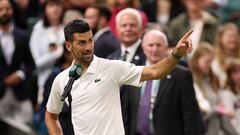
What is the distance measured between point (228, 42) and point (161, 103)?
3.68m

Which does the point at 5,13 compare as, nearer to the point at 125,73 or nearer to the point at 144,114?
the point at 144,114

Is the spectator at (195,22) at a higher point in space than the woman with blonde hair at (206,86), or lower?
higher

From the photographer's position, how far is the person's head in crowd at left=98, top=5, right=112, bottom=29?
11.4m

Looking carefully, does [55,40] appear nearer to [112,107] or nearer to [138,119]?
[138,119]

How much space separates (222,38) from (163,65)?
19.7 ft

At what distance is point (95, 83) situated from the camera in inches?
269

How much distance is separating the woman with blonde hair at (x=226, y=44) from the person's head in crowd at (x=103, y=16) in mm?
1668

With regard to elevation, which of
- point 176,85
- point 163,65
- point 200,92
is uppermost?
point 163,65

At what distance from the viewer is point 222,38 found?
1250 centimetres

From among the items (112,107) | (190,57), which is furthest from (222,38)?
(112,107)

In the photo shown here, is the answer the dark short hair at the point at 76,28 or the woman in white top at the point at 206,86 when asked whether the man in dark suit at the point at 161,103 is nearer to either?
the woman in white top at the point at 206,86

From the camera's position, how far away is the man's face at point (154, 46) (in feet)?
29.0

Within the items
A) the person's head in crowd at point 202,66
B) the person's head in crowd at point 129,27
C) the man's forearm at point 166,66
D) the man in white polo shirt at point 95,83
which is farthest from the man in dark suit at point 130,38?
the man's forearm at point 166,66

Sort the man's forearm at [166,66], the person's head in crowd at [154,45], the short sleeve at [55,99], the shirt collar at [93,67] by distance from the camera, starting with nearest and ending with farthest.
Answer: the man's forearm at [166,66] → the shirt collar at [93,67] → the short sleeve at [55,99] → the person's head in crowd at [154,45]
